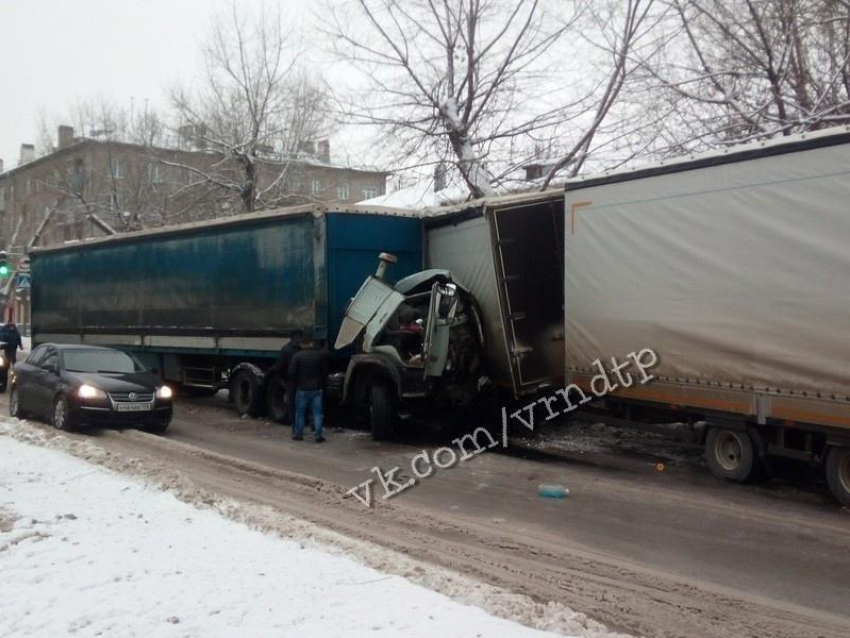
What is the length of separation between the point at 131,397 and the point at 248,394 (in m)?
3.13

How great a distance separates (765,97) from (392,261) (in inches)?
289

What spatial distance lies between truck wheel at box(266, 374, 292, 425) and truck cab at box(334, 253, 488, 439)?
2.36 m

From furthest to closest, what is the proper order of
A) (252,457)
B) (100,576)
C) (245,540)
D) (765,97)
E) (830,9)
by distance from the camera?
1. (765,97)
2. (830,9)
3. (252,457)
4. (245,540)
5. (100,576)

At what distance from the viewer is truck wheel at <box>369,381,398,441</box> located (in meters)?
12.6

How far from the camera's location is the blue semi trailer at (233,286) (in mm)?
14039

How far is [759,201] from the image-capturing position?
29.2 ft

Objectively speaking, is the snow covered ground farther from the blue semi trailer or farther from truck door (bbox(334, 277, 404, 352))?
the blue semi trailer

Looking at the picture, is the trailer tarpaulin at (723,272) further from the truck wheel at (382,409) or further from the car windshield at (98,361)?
the car windshield at (98,361)

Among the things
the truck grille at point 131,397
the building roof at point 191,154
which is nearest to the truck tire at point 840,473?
the truck grille at point 131,397

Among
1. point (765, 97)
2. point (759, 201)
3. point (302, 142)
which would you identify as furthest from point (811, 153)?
point (302, 142)

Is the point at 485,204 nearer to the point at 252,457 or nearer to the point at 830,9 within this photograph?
the point at 252,457

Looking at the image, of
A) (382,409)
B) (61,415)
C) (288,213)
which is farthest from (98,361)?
(382,409)

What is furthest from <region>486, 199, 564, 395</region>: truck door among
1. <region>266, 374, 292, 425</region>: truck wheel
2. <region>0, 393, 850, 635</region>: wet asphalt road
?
<region>266, 374, 292, 425</region>: truck wheel

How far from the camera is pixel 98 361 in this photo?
14.0m
